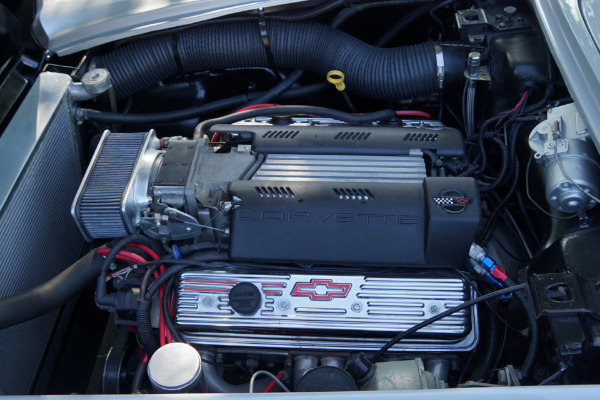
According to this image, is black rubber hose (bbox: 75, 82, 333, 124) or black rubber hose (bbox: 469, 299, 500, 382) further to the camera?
black rubber hose (bbox: 75, 82, 333, 124)

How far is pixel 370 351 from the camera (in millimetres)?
1381

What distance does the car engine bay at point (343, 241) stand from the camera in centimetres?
130

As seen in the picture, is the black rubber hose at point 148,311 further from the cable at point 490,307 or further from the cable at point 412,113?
the cable at point 412,113

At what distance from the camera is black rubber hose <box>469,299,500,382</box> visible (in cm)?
136

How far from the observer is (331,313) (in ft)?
4.52

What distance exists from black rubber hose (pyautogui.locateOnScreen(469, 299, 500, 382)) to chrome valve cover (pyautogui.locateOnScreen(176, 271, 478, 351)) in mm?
47

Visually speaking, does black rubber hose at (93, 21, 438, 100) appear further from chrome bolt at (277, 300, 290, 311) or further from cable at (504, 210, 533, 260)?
chrome bolt at (277, 300, 290, 311)

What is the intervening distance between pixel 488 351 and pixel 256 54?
3.91ft

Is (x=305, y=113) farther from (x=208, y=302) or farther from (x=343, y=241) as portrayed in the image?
(x=208, y=302)

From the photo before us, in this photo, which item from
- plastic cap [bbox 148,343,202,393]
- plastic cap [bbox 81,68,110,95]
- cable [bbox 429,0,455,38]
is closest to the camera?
plastic cap [bbox 148,343,202,393]

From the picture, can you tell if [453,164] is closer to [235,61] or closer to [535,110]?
[535,110]

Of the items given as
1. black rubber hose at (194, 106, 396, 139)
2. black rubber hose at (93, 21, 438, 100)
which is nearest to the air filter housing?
black rubber hose at (194, 106, 396, 139)

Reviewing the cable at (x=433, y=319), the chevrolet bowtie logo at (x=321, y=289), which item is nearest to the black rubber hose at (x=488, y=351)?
the cable at (x=433, y=319)

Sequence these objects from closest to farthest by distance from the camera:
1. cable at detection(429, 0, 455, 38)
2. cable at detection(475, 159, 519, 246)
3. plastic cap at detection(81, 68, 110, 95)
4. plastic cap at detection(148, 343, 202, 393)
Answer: plastic cap at detection(148, 343, 202, 393)
cable at detection(475, 159, 519, 246)
plastic cap at detection(81, 68, 110, 95)
cable at detection(429, 0, 455, 38)
